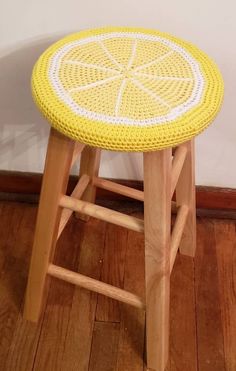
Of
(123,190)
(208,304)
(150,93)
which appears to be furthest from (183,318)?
(150,93)

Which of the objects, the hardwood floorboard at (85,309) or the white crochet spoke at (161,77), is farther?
the hardwood floorboard at (85,309)

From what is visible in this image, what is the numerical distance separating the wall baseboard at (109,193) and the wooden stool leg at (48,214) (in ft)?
1.07

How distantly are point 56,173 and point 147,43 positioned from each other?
0.26 metres

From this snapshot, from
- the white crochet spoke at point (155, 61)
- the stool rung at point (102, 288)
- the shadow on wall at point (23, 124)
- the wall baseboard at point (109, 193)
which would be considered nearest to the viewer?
the white crochet spoke at point (155, 61)

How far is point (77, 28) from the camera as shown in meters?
0.88

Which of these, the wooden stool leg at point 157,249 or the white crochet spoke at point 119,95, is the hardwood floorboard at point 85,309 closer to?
the wooden stool leg at point 157,249

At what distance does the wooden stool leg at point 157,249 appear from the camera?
651 mm

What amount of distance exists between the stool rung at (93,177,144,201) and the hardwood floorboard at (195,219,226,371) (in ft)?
0.81

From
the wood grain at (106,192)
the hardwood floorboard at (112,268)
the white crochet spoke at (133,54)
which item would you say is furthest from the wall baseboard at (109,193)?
the white crochet spoke at (133,54)

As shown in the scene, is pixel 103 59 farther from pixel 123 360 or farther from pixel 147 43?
pixel 123 360

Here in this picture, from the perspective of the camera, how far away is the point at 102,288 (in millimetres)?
833

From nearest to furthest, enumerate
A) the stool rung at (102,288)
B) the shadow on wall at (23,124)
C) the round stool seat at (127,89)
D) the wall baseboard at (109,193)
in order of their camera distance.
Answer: the round stool seat at (127,89) < the stool rung at (102,288) < the shadow on wall at (23,124) < the wall baseboard at (109,193)

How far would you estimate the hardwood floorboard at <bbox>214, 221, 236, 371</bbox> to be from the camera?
932mm

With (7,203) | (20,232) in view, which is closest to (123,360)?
(20,232)
